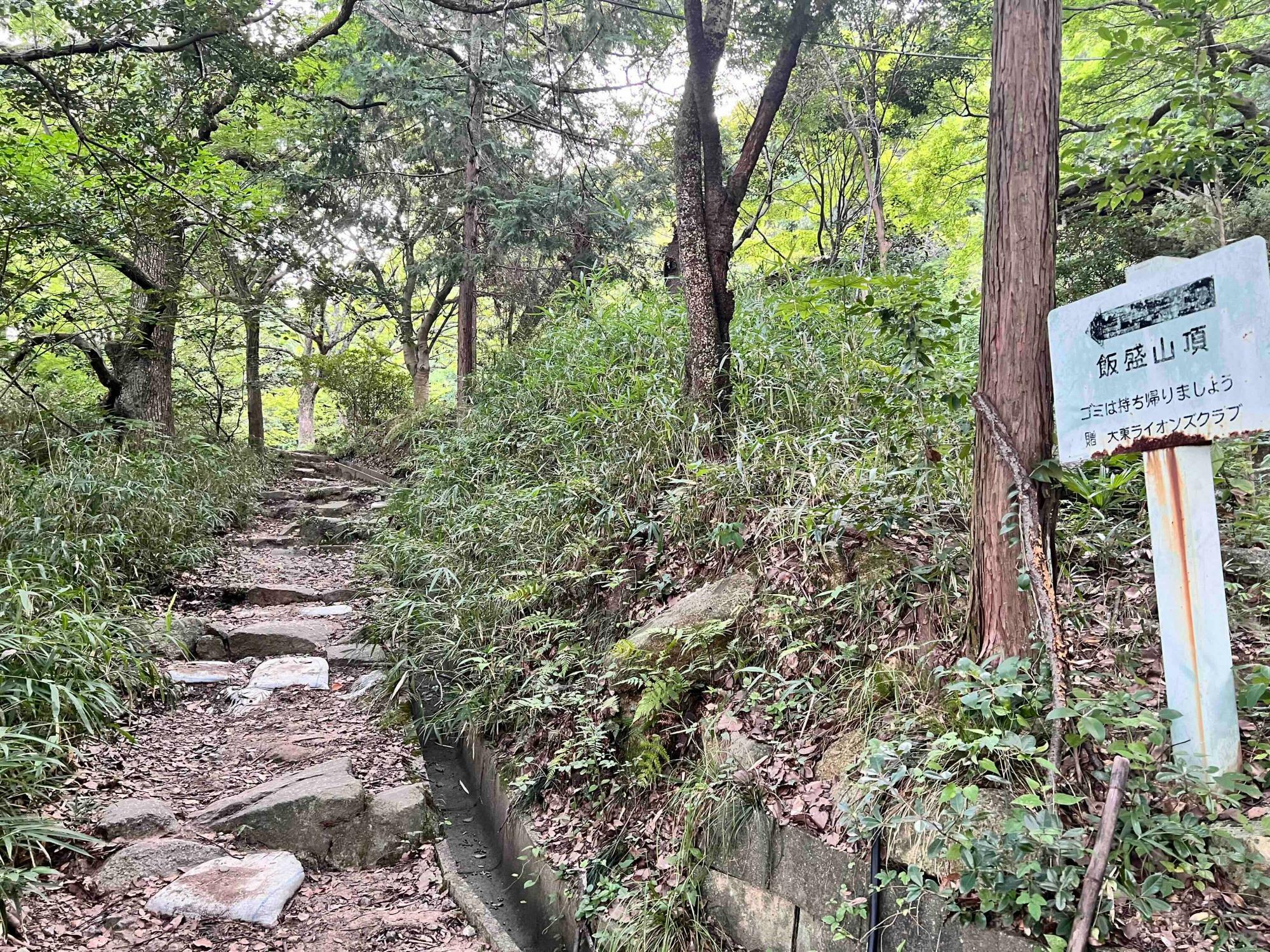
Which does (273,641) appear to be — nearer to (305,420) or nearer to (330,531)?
(330,531)

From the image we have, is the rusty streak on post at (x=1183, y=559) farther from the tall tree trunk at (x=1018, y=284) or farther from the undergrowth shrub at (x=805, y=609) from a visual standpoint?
the tall tree trunk at (x=1018, y=284)

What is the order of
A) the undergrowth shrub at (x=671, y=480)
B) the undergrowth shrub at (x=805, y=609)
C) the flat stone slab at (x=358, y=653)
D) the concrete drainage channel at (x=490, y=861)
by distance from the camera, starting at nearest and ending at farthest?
the undergrowth shrub at (x=805, y=609)
the concrete drainage channel at (x=490, y=861)
the undergrowth shrub at (x=671, y=480)
the flat stone slab at (x=358, y=653)

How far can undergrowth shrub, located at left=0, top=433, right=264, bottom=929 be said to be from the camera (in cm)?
314

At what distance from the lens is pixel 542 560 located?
15.4 ft

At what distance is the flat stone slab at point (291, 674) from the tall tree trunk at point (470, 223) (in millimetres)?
4318

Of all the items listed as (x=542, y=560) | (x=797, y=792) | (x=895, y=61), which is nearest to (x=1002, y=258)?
(x=797, y=792)

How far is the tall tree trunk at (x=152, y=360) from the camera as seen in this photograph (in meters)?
7.89

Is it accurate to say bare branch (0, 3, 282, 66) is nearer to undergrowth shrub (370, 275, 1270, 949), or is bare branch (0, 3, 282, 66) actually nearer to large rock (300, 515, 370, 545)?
undergrowth shrub (370, 275, 1270, 949)

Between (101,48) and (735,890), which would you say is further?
(101,48)

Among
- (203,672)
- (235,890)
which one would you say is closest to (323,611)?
(203,672)

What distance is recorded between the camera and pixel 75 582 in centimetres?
488

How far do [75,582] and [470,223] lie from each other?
6329 mm

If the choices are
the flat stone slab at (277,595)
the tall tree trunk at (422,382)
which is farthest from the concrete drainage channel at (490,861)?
the tall tree trunk at (422,382)

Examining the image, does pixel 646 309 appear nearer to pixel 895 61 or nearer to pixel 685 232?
pixel 685 232
